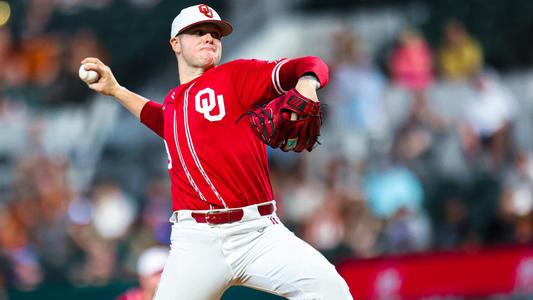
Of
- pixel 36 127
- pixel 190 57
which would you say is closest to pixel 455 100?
pixel 36 127

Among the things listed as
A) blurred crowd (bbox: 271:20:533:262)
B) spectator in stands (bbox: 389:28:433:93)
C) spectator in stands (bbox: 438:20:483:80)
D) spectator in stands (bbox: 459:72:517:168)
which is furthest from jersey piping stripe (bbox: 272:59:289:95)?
spectator in stands (bbox: 438:20:483:80)

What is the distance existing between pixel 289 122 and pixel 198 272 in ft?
3.23

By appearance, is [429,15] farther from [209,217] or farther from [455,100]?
[209,217]

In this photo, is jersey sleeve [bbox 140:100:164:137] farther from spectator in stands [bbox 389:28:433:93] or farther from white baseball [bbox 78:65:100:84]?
→ spectator in stands [bbox 389:28:433:93]

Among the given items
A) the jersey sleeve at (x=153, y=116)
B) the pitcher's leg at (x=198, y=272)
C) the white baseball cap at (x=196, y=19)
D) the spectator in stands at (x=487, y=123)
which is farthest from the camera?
the spectator in stands at (x=487, y=123)

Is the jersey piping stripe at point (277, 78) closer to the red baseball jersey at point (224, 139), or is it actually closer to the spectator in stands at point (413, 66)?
the red baseball jersey at point (224, 139)

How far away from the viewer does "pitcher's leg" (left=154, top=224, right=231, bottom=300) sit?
559cm

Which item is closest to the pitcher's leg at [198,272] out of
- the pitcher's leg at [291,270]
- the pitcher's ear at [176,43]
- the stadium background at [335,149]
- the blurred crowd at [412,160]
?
the pitcher's leg at [291,270]

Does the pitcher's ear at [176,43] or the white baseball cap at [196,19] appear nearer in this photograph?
the white baseball cap at [196,19]

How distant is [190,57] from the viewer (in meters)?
5.93

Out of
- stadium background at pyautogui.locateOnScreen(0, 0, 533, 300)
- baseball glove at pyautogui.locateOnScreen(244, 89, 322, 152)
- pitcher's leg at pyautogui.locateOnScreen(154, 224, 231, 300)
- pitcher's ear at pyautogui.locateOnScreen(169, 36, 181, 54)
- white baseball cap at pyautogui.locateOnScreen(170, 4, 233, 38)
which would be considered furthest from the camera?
stadium background at pyautogui.locateOnScreen(0, 0, 533, 300)

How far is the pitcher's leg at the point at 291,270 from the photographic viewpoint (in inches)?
215

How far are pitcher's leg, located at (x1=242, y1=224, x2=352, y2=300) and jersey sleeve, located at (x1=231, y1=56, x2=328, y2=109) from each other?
26.9 inches

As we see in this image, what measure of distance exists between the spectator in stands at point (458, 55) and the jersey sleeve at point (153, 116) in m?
7.56
